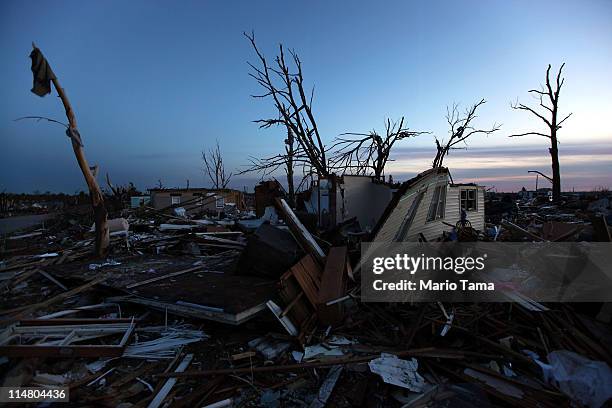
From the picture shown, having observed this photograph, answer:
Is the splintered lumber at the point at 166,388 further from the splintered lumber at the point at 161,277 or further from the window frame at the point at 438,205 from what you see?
the window frame at the point at 438,205

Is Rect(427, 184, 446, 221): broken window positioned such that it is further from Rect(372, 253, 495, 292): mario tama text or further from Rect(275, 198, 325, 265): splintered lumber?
Rect(275, 198, 325, 265): splintered lumber

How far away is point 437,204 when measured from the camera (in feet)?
39.6

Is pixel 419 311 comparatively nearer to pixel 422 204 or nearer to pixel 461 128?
pixel 422 204

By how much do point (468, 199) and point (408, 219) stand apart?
5247 mm

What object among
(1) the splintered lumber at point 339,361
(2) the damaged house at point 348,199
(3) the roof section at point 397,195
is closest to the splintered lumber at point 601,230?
(1) the splintered lumber at point 339,361

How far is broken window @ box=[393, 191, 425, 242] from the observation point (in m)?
9.67

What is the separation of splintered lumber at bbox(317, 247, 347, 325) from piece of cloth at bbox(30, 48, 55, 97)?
8.76 metres

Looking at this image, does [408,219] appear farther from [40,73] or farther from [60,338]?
[40,73]

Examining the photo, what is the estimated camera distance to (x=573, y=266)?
536 cm

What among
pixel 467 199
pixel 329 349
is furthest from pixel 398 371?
pixel 467 199

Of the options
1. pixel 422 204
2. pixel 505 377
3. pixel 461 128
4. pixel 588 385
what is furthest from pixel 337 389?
pixel 461 128

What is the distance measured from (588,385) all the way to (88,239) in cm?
1406

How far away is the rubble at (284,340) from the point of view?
369cm

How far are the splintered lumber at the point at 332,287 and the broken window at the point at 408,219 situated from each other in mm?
3810
